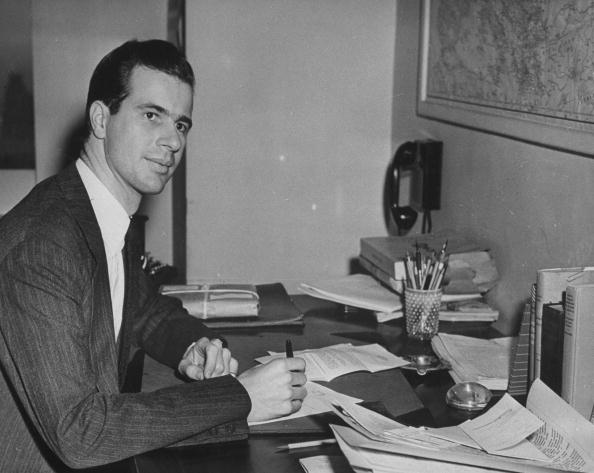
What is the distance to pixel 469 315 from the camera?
180cm

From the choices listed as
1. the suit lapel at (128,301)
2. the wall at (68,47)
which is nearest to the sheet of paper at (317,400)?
the suit lapel at (128,301)

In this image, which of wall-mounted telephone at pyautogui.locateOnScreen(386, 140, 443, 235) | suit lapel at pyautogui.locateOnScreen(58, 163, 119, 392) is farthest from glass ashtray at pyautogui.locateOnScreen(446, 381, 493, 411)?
wall-mounted telephone at pyautogui.locateOnScreen(386, 140, 443, 235)

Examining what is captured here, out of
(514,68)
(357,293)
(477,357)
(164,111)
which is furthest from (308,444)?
(514,68)

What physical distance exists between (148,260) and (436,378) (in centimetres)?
128

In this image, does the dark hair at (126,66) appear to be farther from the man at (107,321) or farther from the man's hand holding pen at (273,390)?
the man's hand holding pen at (273,390)

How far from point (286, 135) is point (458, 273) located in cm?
101

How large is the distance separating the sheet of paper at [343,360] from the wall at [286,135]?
1138mm

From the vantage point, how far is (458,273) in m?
1.83

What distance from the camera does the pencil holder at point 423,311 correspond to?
1675 millimetres

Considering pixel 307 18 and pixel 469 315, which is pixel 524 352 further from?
pixel 307 18

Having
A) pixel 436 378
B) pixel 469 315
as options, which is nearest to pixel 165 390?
pixel 436 378

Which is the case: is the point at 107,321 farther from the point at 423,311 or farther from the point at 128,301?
the point at 423,311

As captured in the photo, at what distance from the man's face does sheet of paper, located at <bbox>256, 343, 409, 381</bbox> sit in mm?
433

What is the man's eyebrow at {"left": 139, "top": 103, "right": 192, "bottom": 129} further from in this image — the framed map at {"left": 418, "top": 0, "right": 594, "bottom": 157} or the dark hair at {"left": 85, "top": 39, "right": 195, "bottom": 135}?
the framed map at {"left": 418, "top": 0, "right": 594, "bottom": 157}
